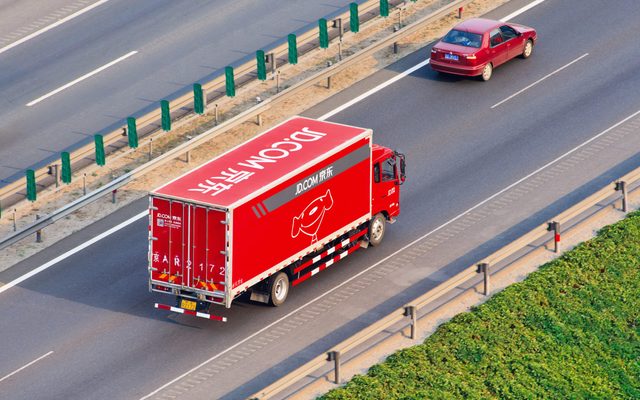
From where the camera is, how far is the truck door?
41469 mm

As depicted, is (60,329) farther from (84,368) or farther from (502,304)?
(502,304)

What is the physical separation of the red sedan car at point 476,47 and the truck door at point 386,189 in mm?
8064

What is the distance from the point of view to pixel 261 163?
1535 inches

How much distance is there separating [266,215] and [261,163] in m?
1.68

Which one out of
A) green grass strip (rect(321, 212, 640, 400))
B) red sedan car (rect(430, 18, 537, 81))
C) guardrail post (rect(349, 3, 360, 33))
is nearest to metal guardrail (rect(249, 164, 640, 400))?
green grass strip (rect(321, 212, 640, 400))

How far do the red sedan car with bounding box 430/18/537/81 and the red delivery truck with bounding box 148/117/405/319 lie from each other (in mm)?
9084

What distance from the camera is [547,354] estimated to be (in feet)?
123

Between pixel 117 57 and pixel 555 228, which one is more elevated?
pixel 117 57

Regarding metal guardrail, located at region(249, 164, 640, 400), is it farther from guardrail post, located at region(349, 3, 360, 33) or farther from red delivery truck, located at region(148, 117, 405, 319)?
guardrail post, located at region(349, 3, 360, 33)

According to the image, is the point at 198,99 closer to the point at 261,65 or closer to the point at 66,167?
the point at 261,65

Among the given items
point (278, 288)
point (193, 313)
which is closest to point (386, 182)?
point (278, 288)

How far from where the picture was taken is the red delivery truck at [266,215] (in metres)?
37.2

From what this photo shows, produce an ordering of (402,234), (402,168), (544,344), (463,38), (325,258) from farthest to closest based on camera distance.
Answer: (463,38), (402,234), (402,168), (325,258), (544,344)

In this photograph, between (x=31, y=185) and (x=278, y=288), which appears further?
(x=31, y=185)
